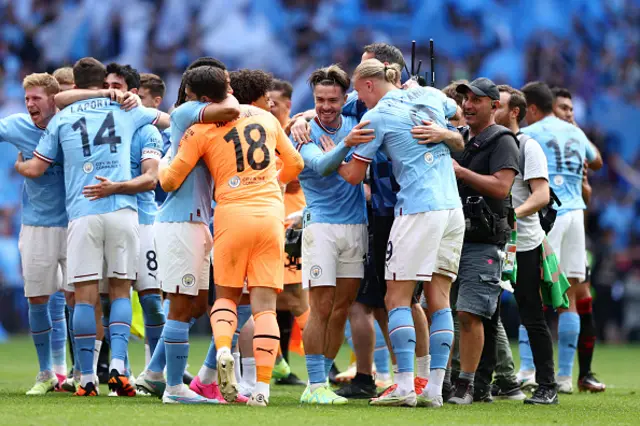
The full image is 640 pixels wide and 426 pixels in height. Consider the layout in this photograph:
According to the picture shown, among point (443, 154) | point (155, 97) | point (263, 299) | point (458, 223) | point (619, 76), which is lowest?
point (263, 299)

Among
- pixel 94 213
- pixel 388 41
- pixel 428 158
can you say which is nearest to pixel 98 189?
pixel 94 213

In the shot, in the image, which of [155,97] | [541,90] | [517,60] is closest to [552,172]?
[541,90]

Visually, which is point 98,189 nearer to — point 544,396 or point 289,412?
point 289,412

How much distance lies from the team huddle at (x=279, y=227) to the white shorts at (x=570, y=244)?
→ 133 cm

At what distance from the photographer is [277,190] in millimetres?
7371

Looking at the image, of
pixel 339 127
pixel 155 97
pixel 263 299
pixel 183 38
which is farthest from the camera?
pixel 183 38

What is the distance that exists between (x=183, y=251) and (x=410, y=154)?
168 centimetres

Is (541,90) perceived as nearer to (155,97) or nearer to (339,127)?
(339,127)

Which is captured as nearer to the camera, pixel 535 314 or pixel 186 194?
pixel 186 194

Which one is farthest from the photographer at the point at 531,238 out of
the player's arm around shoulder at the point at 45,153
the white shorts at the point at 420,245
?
the player's arm around shoulder at the point at 45,153

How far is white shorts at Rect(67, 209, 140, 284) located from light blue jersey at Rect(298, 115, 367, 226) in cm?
137

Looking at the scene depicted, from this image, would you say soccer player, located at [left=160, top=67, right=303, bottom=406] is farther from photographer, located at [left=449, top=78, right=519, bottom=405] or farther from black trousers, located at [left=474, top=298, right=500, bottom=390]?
black trousers, located at [left=474, top=298, right=500, bottom=390]

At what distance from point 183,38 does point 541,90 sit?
1267 centimetres

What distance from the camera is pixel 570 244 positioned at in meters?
10.3
